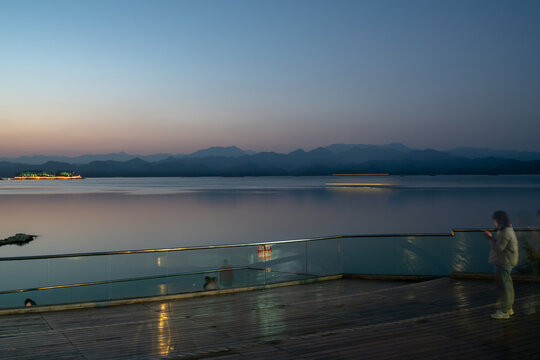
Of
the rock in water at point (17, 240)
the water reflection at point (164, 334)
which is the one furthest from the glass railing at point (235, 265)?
the rock in water at point (17, 240)

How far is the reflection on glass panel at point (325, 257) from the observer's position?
473 inches

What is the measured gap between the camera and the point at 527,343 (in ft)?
19.3

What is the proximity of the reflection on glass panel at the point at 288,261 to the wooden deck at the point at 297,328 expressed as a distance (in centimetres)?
140

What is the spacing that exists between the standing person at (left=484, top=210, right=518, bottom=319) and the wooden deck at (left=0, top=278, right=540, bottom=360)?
0.24m

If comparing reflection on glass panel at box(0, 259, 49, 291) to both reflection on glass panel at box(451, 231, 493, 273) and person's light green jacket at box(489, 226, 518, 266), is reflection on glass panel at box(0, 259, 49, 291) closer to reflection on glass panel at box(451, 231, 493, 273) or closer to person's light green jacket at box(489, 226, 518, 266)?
person's light green jacket at box(489, 226, 518, 266)

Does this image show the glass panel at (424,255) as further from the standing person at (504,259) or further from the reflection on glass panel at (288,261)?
the standing person at (504,259)

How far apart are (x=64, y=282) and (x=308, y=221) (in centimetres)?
4035

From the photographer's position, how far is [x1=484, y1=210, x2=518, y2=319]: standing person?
23.1 feet

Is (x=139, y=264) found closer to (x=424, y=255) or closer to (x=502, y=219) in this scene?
(x=424, y=255)

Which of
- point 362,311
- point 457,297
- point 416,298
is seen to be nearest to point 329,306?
point 362,311

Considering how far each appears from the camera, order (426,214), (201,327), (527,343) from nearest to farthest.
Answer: (527,343) < (201,327) < (426,214)

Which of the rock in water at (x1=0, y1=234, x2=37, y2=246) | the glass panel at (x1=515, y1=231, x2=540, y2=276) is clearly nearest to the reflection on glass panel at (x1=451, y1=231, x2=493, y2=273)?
the glass panel at (x1=515, y1=231, x2=540, y2=276)

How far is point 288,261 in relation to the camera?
11898 mm

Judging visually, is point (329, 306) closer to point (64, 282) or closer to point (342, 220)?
point (64, 282)
